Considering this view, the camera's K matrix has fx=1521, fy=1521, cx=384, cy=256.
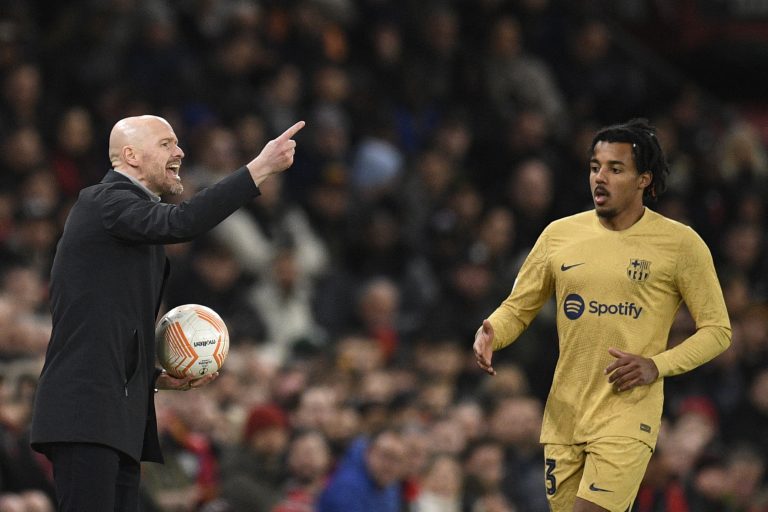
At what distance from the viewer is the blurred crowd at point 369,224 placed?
10.0 metres

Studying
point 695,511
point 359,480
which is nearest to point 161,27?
point 359,480

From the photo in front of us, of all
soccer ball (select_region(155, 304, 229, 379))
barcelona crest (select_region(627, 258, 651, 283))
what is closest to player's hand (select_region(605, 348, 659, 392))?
barcelona crest (select_region(627, 258, 651, 283))

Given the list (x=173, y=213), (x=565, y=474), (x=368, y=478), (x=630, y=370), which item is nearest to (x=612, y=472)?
(x=565, y=474)

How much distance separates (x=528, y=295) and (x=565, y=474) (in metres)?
Result: 0.80

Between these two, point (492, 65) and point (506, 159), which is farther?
point (492, 65)

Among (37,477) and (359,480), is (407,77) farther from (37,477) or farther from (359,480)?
(37,477)

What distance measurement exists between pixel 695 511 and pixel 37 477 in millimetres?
4829

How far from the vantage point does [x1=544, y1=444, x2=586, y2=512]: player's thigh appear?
6.47 metres

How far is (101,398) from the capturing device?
5.90m

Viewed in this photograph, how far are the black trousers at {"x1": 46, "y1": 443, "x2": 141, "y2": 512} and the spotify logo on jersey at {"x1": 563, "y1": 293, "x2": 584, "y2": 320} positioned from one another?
6.52ft

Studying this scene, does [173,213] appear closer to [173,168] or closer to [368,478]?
[173,168]

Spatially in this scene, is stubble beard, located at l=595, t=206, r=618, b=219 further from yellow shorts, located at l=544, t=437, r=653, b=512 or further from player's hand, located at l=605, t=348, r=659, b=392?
yellow shorts, located at l=544, t=437, r=653, b=512

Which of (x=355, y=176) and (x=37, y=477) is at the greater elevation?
(x=355, y=176)

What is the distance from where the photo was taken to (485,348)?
21.2 ft
